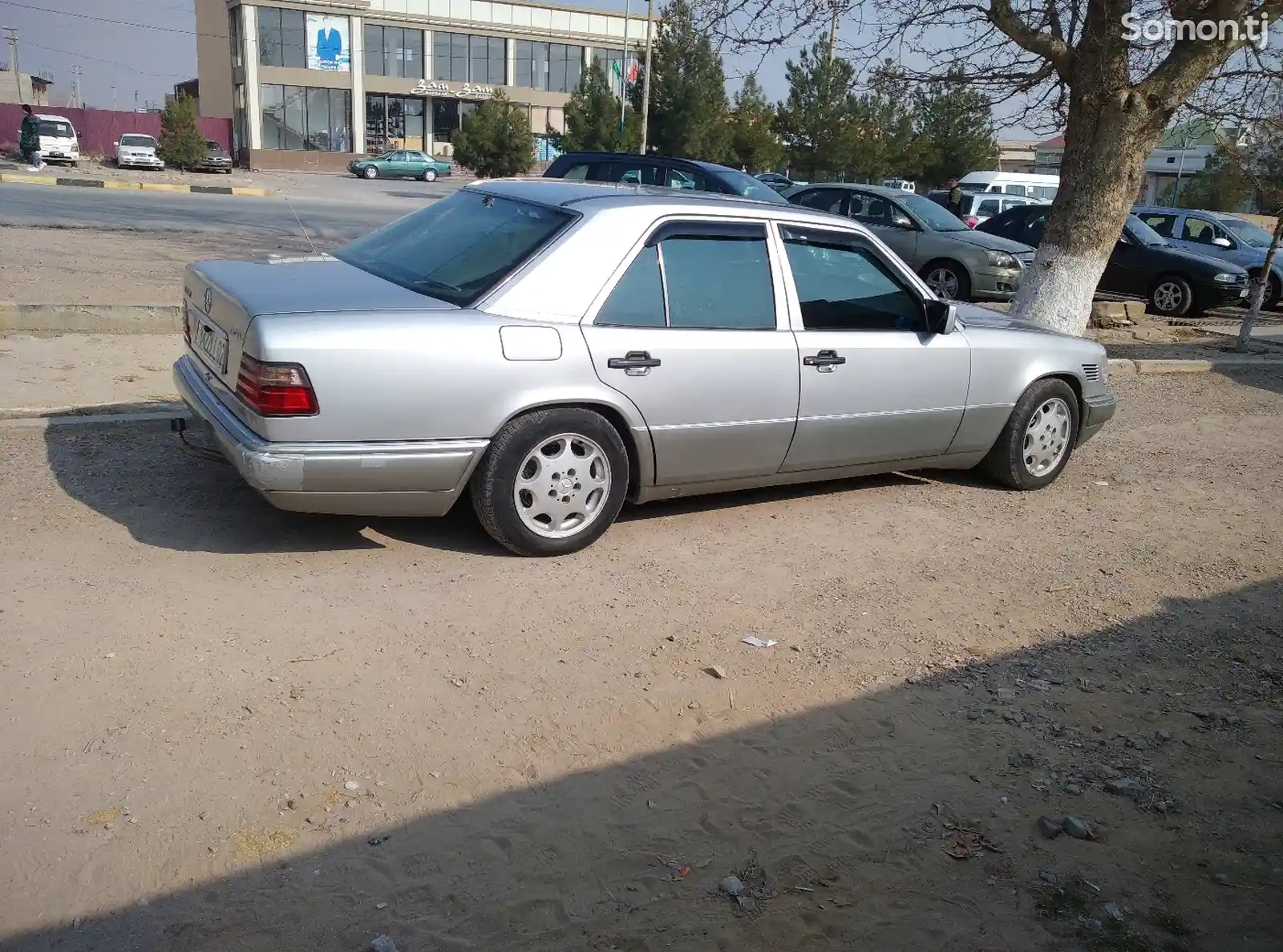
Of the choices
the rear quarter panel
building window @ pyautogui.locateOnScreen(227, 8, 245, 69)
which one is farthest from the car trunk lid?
building window @ pyautogui.locateOnScreen(227, 8, 245, 69)

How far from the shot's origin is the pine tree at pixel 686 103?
45.1 m

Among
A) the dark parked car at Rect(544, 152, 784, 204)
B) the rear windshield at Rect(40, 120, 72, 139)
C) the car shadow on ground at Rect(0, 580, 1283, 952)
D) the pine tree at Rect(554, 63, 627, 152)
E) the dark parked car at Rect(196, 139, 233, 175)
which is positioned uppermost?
the pine tree at Rect(554, 63, 627, 152)

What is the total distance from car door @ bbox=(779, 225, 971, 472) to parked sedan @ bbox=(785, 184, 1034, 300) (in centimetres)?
910

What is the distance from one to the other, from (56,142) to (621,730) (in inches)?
1860

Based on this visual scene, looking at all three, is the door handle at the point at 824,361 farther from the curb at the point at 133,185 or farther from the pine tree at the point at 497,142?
the pine tree at the point at 497,142

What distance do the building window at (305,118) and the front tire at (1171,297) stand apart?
55953mm

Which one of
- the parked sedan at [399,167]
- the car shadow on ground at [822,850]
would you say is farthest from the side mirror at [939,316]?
the parked sedan at [399,167]

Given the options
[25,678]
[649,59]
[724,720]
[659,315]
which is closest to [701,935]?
[724,720]

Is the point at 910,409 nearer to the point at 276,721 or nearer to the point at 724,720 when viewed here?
Result: the point at 724,720

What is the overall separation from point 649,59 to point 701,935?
4453 centimetres

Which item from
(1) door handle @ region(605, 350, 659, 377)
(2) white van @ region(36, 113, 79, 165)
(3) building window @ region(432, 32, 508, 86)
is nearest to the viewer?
(1) door handle @ region(605, 350, 659, 377)

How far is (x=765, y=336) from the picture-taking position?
5.50 meters

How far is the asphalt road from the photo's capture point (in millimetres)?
19359

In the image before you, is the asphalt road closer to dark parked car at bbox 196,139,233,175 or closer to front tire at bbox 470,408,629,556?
front tire at bbox 470,408,629,556
